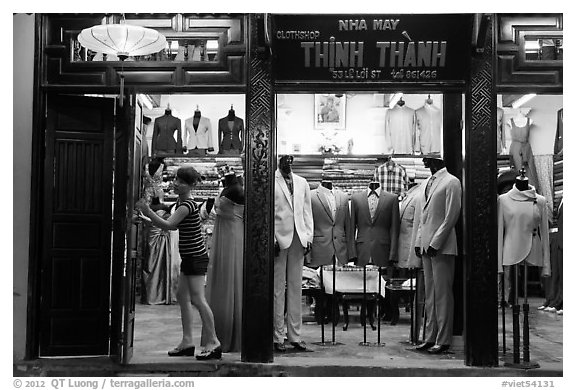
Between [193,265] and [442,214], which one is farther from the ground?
[442,214]

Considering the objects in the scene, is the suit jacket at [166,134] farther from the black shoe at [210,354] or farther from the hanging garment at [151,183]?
the black shoe at [210,354]

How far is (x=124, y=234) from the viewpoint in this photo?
17.8ft

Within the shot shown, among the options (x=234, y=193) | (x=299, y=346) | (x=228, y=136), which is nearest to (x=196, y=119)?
(x=228, y=136)

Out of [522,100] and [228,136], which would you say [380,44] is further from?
[522,100]

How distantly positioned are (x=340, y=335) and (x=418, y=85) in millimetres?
2929

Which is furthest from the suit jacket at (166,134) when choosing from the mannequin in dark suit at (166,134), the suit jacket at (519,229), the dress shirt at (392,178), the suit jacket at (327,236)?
the suit jacket at (519,229)

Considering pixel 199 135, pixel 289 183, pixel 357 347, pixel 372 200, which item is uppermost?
pixel 199 135

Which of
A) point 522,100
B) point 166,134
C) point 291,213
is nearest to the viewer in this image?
point 291,213

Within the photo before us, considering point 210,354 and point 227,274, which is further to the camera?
point 227,274

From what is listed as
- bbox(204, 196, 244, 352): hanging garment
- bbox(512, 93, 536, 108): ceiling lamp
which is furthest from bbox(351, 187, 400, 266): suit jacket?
bbox(512, 93, 536, 108): ceiling lamp

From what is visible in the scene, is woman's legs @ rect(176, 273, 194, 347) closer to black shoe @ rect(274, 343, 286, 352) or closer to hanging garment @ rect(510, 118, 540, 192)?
black shoe @ rect(274, 343, 286, 352)

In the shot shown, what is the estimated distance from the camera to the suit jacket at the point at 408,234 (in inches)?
257

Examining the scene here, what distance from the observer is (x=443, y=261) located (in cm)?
600

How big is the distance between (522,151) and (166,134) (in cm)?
516
